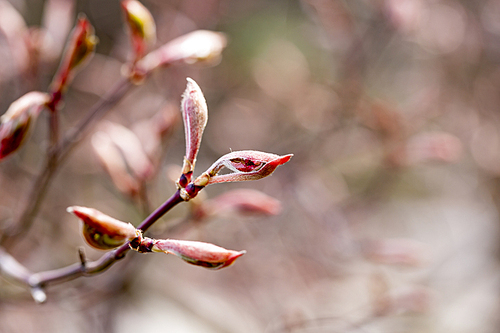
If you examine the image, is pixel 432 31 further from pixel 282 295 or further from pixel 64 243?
pixel 64 243

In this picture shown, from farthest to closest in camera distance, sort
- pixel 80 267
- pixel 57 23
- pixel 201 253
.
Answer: pixel 57 23
pixel 80 267
pixel 201 253

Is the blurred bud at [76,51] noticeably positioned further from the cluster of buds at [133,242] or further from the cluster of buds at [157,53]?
the cluster of buds at [133,242]

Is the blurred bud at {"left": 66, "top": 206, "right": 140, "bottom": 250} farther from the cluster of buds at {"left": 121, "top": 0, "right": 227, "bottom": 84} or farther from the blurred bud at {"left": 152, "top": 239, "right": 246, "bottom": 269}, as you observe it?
the cluster of buds at {"left": 121, "top": 0, "right": 227, "bottom": 84}

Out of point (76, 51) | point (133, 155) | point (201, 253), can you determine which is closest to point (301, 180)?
point (133, 155)

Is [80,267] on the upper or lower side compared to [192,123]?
lower

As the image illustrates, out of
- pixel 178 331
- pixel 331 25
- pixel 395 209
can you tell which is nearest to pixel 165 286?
pixel 178 331

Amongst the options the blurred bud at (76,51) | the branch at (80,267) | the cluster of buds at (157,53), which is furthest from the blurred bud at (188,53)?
the branch at (80,267)

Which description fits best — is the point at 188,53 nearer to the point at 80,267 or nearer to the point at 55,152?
the point at 55,152
